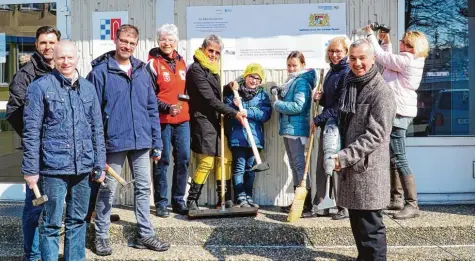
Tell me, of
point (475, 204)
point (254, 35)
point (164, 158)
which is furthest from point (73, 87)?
point (475, 204)

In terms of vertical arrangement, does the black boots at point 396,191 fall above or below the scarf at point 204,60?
below

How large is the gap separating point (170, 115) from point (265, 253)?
56.2 inches

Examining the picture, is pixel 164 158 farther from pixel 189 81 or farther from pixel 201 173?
pixel 189 81

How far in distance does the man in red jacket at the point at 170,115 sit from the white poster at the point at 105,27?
2.44ft

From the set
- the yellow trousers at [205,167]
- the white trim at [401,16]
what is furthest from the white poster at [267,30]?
the yellow trousers at [205,167]

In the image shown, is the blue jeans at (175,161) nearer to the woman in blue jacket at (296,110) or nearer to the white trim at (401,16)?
the woman in blue jacket at (296,110)

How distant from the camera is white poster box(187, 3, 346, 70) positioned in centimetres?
536

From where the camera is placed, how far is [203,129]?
16.6 feet

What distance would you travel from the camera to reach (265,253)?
452 centimetres

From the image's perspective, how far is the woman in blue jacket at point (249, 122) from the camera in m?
5.17

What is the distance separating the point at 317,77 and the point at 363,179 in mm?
1756

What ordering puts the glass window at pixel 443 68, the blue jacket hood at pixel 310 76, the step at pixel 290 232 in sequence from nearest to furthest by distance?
the step at pixel 290 232
the blue jacket hood at pixel 310 76
the glass window at pixel 443 68

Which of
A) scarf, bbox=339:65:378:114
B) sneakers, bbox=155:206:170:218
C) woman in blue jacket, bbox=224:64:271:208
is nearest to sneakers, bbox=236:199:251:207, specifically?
woman in blue jacket, bbox=224:64:271:208

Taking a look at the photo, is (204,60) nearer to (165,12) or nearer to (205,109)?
(205,109)
